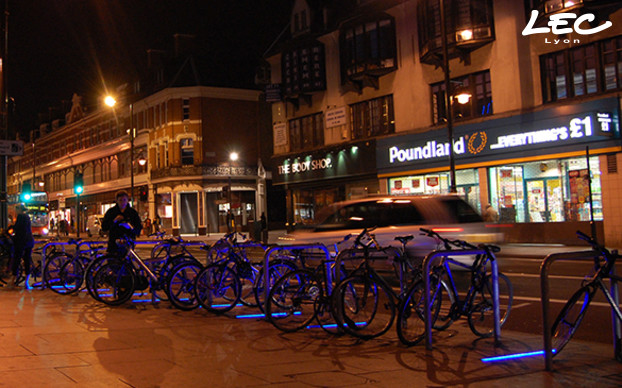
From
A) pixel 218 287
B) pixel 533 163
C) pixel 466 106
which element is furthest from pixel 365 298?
pixel 466 106

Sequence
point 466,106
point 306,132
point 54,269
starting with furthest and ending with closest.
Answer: point 306,132
point 466,106
point 54,269

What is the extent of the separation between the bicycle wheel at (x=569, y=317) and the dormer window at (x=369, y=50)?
25276mm

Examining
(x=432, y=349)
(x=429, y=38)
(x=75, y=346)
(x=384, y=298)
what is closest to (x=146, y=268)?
(x=75, y=346)

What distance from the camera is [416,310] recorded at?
6.79 m

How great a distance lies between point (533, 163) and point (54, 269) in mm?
19539

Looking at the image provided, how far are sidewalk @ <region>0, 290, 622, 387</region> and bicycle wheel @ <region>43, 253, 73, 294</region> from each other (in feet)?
12.6

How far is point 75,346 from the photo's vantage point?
659 centimetres

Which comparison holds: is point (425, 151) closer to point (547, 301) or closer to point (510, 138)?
point (510, 138)

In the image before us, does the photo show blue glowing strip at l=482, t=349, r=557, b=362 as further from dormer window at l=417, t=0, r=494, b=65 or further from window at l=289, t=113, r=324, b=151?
window at l=289, t=113, r=324, b=151

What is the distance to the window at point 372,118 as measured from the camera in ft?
100

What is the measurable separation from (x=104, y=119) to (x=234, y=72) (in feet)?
56.0

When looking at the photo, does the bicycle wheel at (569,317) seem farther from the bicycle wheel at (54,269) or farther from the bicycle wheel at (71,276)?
the bicycle wheel at (54,269)

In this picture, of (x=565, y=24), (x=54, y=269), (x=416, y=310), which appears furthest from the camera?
(x=565, y=24)

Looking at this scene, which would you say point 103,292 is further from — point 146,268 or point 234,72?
point 234,72
